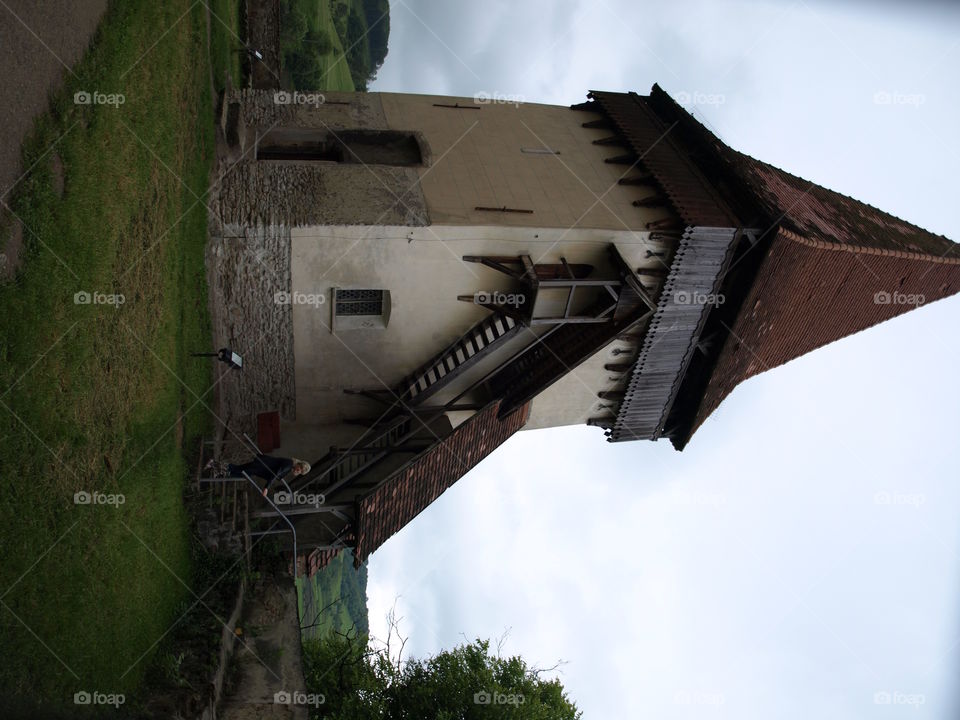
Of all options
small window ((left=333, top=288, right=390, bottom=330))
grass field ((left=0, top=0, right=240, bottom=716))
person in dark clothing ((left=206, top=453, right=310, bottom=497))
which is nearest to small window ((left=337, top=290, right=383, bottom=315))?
small window ((left=333, top=288, right=390, bottom=330))

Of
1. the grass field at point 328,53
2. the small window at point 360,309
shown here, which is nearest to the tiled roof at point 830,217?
the small window at point 360,309

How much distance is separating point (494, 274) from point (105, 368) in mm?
7069

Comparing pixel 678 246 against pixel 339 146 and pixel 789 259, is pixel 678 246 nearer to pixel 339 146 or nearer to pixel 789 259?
pixel 789 259

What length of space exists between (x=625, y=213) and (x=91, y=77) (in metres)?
8.96

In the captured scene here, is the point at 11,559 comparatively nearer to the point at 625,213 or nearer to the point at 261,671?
the point at 261,671

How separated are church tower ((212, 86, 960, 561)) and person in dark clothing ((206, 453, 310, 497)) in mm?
1042

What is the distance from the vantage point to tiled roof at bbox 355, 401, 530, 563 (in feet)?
42.6

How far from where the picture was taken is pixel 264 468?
38.6 feet

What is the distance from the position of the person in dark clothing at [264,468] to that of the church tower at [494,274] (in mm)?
1042

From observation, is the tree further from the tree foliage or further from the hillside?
the hillside

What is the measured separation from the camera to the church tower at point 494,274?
42.6 feet

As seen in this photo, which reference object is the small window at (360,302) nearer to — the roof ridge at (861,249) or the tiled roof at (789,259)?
the tiled roof at (789,259)

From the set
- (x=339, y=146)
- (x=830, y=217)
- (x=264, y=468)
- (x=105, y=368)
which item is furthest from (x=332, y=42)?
(x=105, y=368)

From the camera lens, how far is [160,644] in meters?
10.4
